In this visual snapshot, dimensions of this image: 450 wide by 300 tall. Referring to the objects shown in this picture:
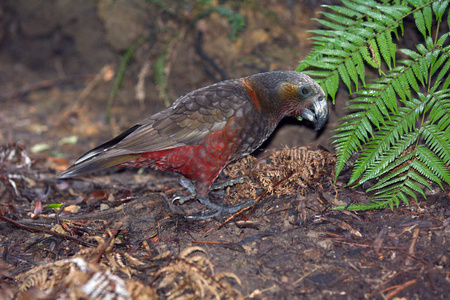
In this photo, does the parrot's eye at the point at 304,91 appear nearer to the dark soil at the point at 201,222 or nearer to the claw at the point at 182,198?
the dark soil at the point at 201,222

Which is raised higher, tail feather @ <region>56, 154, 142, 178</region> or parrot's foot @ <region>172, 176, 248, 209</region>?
tail feather @ <region>56, 154, 142, 178</region>

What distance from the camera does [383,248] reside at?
9.68 ft

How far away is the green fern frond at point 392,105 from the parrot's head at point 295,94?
14 centimetres

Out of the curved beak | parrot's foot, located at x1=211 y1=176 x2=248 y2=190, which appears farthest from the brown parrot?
parrot's foot, located at x1=211 y1=176 x2=248 y2=190

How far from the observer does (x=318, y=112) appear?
3.99 metres

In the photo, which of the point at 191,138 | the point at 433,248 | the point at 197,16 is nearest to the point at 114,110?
the point at 197,16

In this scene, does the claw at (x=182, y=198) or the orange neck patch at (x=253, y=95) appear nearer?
the orange neck patch at (x=253, y=95)

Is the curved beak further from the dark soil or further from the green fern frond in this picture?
the dark soil

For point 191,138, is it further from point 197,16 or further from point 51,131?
point 51,131

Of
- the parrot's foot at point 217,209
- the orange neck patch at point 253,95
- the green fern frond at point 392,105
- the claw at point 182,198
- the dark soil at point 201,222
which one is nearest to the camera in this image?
the dark soil at point 201,222

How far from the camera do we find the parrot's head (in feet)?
12.8

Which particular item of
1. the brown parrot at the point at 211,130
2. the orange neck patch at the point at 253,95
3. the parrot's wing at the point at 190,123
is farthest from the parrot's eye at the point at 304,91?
the parrot's wing at the point at 190,123

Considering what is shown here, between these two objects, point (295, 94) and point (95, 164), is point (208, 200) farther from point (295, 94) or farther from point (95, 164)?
point (295, 94)

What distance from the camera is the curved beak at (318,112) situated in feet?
12.9
